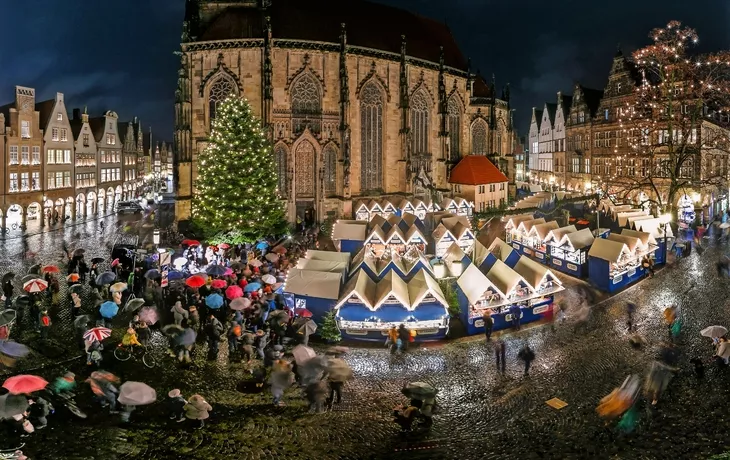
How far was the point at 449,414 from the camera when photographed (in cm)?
1191

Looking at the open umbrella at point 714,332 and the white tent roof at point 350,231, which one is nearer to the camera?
the open umbrella at point 714,332

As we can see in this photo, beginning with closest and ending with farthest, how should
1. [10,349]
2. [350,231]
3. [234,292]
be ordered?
[10,349] → [234,292] → [350,231]

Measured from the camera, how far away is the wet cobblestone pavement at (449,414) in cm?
1027

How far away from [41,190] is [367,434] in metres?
45.8

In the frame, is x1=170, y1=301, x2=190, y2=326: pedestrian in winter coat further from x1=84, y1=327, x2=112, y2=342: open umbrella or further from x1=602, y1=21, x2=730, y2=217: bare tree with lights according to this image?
x1=602, y1=21, x2=730, y2=217: bare tree with lights

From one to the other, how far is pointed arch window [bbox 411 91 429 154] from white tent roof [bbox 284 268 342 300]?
98.9 ft

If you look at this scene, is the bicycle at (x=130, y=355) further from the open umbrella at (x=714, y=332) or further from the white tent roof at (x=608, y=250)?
the white tent roof at (x=608, y=250)

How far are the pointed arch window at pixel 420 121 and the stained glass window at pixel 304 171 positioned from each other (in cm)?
1069

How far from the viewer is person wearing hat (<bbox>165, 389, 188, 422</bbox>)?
36.8ft

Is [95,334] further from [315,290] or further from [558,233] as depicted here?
[558,233]

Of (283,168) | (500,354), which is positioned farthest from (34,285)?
(283,168)

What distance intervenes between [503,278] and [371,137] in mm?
27175

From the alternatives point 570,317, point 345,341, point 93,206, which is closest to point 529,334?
point 570,317

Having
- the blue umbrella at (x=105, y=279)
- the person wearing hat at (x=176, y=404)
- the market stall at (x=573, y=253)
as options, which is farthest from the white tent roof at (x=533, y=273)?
the blue umbrella at (x=105, y=279)
